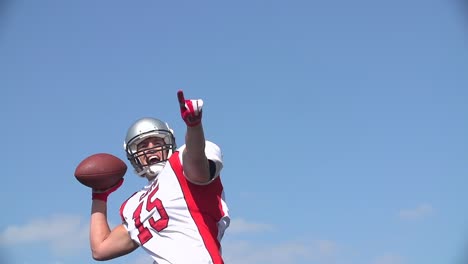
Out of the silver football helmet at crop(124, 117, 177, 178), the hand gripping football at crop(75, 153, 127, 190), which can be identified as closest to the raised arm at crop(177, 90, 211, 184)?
the silver football helmet at crop(124, 117, 177, 178)

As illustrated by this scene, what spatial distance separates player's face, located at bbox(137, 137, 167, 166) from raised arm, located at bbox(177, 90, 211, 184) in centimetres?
55

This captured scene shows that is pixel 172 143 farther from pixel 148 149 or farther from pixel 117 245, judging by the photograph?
pixel 117 245

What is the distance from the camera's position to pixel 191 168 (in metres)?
4.14

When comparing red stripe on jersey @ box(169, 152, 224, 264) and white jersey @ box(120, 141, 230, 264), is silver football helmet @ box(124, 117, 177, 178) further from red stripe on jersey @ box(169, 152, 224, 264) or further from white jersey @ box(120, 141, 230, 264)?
red stripe on jersey @ box(169, 152, 224, 264)

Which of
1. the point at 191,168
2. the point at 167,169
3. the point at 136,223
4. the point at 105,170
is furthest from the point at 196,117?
the point at 105,170

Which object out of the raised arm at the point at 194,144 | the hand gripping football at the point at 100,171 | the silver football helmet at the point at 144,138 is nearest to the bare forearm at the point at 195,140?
the raised arm at the point at 194,144

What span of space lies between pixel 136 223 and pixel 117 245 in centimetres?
26

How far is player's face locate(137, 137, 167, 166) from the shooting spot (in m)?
4.71

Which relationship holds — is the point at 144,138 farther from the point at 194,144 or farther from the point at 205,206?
the point at 194,144

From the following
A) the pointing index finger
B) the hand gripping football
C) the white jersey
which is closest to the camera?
the pointing index finger

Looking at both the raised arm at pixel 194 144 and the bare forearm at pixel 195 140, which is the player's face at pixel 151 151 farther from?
the bare forearm at pixel 195 140

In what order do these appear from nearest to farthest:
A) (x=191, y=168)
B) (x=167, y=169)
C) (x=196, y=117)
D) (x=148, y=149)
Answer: (x=196, y=117), (x=191, y=168), (x=167, y=169), (x=148, y=149)

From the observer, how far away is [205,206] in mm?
4289

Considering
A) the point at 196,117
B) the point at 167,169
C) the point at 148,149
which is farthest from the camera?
the point at 148,149
